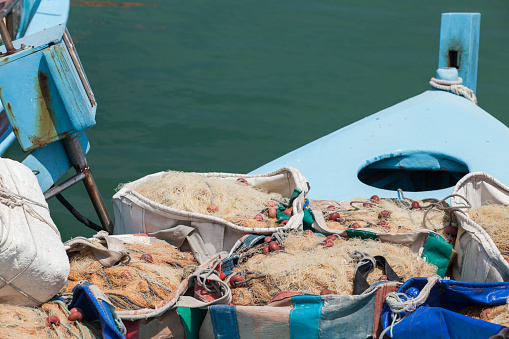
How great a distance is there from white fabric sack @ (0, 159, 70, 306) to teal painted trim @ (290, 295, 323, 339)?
1.05 metres

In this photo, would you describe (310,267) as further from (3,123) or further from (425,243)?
(3,123)

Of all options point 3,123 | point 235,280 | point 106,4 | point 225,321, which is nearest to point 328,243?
point 235,280

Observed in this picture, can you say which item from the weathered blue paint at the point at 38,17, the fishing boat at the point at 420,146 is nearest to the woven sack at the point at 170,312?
the fishing boat at the point at 420,146

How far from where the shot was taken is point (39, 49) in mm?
3639

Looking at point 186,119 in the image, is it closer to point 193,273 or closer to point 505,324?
point 193,273

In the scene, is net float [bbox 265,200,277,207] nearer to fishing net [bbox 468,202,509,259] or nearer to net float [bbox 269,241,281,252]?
net float [bbox 269,241,281,252]

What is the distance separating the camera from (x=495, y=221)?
10.7ft

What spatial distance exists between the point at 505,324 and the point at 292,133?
5.97 metres

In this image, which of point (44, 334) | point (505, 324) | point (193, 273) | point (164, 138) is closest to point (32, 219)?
point (44, 334)

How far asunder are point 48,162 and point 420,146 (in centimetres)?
302

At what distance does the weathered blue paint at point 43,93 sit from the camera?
11.8ft

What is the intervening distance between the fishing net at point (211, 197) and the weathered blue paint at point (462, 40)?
10.6 feet

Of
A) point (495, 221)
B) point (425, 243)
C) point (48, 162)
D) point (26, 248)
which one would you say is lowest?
point (425, 243)

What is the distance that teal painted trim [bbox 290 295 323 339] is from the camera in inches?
102
